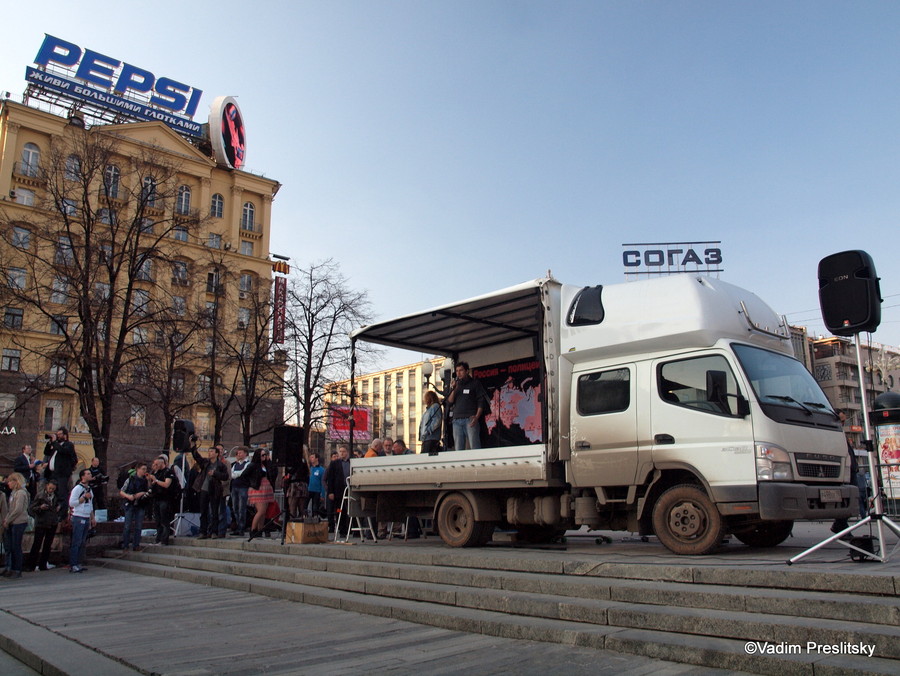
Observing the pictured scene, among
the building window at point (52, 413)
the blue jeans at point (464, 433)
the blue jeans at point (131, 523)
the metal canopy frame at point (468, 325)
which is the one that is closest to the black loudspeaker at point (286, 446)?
the metal canopy frame at point (468, 325)

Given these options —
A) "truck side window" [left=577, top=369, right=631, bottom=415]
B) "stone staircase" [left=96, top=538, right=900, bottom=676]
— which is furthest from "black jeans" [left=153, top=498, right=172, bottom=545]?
"truck side window" [left=577, top=369, right=631, bottom=415]

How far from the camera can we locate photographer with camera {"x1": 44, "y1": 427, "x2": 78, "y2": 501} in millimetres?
15008

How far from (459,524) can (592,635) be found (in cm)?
504

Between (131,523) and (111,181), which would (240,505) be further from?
(111,181)

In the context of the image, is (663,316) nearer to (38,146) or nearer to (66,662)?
(66,662)

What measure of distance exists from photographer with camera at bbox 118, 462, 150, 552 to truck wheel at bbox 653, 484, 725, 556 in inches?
449

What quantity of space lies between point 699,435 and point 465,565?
124 inches

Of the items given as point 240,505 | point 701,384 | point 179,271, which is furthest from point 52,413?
point 701,384

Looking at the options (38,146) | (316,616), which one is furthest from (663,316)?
(38,146)

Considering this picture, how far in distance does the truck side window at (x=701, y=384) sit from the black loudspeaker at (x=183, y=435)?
12.2 metres

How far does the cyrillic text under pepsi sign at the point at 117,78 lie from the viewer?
173ft

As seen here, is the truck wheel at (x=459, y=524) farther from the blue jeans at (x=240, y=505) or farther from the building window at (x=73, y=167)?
the building window at (x=73, y=167)

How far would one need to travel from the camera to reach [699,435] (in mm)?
7797

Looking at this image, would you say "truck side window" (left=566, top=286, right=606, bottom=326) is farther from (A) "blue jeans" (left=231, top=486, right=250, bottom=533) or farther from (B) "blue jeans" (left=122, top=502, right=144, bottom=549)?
(B) "blue jeans" (left=122, top=502, right=144, bottom=549)
